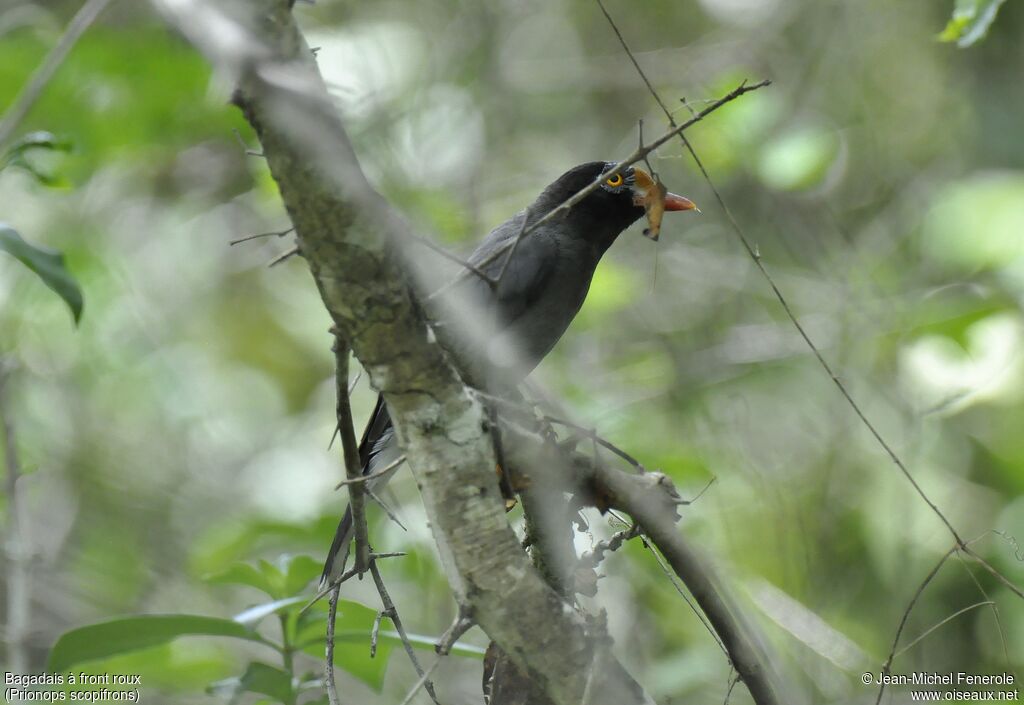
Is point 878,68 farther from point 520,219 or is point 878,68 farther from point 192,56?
point 192,56

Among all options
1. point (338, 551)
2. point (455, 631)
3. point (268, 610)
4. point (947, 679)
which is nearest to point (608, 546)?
point (455, 631)

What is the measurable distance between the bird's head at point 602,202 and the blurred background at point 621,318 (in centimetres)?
90

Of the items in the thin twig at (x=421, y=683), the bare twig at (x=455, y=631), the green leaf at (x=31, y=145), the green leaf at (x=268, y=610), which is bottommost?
the green leaf at (x=268, y=610)

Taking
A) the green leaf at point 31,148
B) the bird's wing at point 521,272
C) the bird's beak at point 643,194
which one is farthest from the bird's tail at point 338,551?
the bird's beak at point 643,194

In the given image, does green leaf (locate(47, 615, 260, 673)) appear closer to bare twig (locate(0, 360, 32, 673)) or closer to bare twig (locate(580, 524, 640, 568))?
bare twig (locate(0, 360, 32, 673))

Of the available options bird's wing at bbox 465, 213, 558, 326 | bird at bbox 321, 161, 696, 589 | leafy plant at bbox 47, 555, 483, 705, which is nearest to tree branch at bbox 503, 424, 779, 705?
leafy plant at bbox 47, 555, 483, 705

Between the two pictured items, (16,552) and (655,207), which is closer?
(655,207)

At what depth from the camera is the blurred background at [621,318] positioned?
4.98 m

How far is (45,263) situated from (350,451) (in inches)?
37.3

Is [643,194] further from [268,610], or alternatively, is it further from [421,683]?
[421,683]

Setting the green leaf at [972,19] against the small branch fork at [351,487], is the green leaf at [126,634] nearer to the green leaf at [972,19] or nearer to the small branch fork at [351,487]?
the small branch fork at [351,487]

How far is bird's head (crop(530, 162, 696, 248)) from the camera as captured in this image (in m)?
4.16

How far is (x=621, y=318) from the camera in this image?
22.7ft

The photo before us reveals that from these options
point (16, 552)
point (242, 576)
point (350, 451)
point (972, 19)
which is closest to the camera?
point (350, 451)
